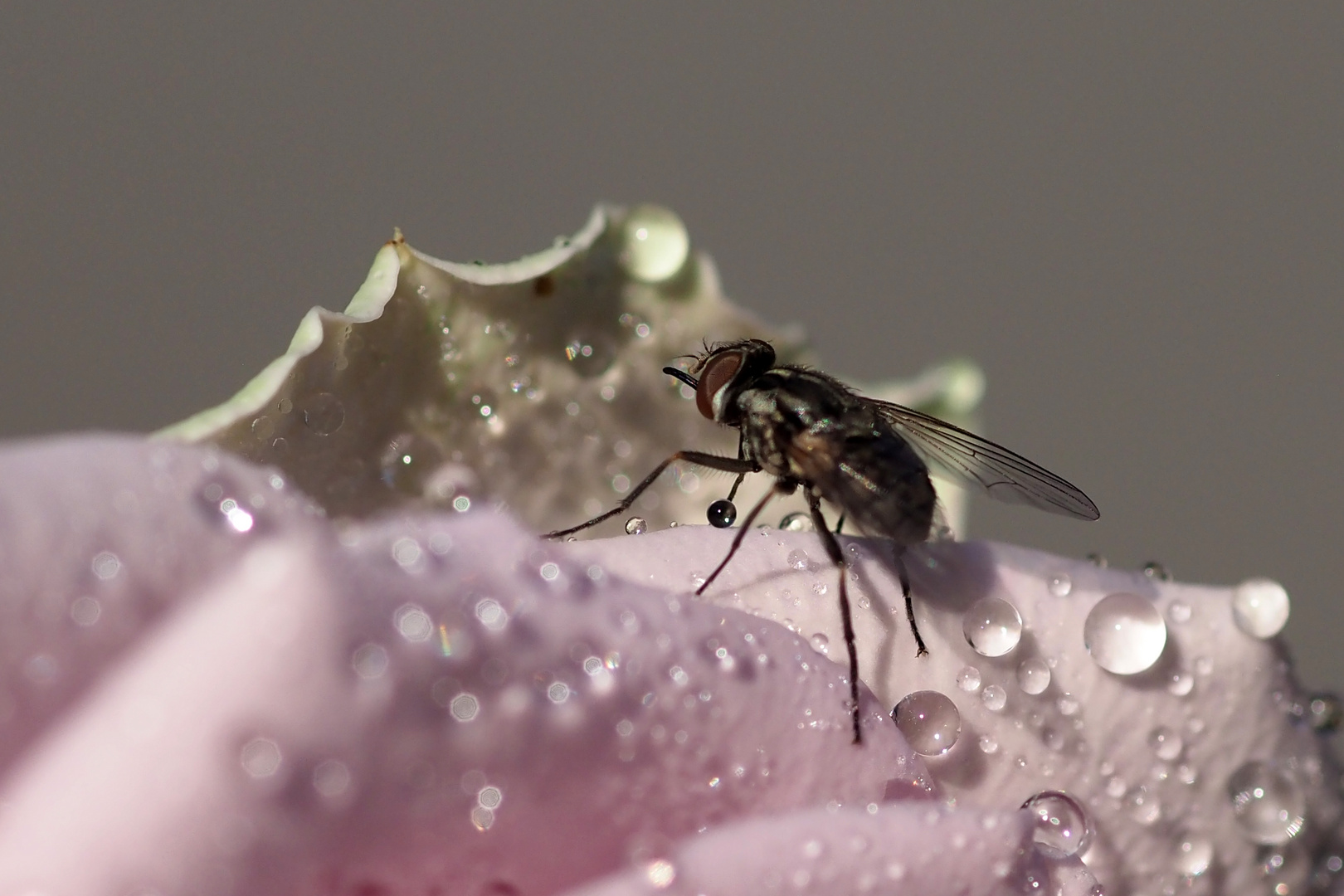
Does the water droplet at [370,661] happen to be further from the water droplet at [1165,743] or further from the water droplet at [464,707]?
the water droplet at [1165,743]

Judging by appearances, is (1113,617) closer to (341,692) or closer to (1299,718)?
(1299,718)

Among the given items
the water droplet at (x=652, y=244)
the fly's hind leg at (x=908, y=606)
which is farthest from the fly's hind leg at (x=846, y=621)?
the water droplet at (x=652, y=244)

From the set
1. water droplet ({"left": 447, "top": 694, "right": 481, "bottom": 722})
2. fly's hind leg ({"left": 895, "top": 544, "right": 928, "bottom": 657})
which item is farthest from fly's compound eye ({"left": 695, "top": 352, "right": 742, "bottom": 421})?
water droplet ({"left": 447, "top": 694, "right": 481, "bottom": 722})

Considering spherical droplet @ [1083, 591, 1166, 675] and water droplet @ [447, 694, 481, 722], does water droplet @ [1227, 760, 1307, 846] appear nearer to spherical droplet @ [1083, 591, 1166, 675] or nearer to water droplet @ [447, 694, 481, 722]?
spherical droplet @ [1083, 591, 1166, 675]

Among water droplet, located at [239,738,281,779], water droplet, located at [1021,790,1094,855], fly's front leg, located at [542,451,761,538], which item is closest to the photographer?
water droplet, located at [239,738,281,779]

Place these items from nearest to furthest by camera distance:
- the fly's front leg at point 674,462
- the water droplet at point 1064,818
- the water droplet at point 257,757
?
the water droplet at point 257,757
the water droplet at point 1064,818
the fly's front leg at point 674,462

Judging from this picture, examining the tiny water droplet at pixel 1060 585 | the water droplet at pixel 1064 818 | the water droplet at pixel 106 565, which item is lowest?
the water droplet at pixel 1064 818

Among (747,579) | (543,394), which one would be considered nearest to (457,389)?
(543,394)
